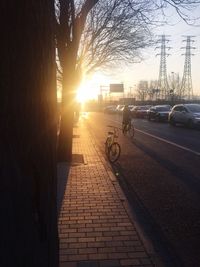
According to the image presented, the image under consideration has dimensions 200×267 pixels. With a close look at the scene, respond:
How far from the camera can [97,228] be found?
246 inches

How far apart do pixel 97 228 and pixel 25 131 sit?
505 centimetres

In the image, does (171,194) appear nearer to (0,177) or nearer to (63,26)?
(63,26)

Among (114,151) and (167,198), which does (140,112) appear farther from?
(167,198)

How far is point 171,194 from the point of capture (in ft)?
30.5

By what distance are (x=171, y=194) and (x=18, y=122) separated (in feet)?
27.1

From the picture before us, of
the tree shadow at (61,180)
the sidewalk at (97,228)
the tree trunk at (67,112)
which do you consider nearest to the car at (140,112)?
the tree trunk at (67,112)

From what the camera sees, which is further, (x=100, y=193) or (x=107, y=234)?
(x=100, y=193)

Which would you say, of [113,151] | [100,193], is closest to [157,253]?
[100,193]

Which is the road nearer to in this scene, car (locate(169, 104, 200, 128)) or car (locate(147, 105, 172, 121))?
car (locate(169, 104, 200, 128))

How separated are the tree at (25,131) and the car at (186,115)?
32.5m

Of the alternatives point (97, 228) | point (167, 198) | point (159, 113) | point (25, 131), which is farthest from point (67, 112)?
point (159, 113)

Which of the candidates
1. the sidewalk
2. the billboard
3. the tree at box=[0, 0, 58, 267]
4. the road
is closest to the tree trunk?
the road

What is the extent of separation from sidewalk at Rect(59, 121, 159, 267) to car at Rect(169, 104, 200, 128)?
968 inches

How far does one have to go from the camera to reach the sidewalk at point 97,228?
16.4 ft
